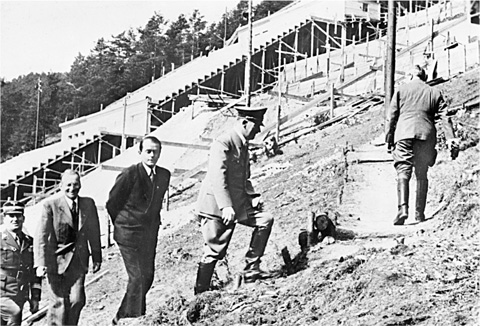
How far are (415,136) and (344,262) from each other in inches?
79.0

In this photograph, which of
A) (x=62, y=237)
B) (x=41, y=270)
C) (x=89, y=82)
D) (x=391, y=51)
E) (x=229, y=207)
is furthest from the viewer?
(x=89, y=82)

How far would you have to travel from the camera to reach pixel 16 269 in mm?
8711

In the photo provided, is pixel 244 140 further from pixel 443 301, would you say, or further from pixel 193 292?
pixel 443 301

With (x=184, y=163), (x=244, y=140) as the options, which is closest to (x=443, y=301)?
(x=244, y=140)

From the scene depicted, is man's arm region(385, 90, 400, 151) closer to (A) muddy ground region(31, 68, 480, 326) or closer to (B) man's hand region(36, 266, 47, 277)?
(A) muddy ground region(31, 68, 480, 326)

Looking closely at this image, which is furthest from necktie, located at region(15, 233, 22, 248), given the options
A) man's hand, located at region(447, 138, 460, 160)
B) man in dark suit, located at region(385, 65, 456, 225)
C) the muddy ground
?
man's hand, located at region(447, 138, 460, 160)

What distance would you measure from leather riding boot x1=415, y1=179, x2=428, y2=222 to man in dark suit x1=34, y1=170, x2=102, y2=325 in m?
3.55

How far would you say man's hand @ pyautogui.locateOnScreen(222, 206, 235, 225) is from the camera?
8328 mm

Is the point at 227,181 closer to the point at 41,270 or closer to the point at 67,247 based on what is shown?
the point at 67,247

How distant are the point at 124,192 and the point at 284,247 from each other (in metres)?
1.80

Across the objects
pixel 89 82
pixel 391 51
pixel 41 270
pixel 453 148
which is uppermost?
pixel 391 51

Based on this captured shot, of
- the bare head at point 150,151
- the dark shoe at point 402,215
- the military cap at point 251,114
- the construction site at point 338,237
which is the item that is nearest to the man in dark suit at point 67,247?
the construction site at point 338,237

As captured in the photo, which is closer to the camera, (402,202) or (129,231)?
(129,231)

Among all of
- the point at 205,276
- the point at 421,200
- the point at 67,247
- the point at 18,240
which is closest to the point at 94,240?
the point at 67,247
